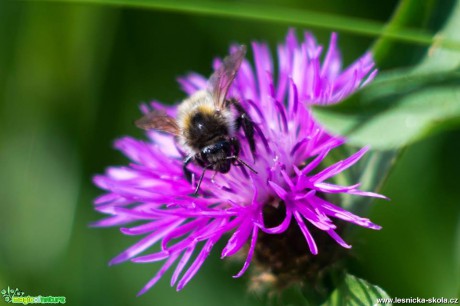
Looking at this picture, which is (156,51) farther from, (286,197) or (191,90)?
(286,197)

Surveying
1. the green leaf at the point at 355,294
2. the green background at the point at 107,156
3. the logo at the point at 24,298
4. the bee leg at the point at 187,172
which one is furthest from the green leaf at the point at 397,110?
the logo at the point at 24,298

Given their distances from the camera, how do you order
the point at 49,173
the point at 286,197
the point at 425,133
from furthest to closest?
the point at 49,173, the point at 286,197, the point at 425,133

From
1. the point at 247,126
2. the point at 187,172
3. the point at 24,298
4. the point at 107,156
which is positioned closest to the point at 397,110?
the point at 247,126

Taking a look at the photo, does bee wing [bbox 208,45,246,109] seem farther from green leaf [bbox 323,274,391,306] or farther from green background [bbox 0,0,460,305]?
green background [bbox 0,0,460,305]

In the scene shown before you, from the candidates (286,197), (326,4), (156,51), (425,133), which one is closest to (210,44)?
(156,51)

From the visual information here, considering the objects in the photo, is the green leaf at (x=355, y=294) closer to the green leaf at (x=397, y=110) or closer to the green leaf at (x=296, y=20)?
the green leaf at (x=397, y=110)

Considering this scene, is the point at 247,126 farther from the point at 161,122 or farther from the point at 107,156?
the point at 107,156
